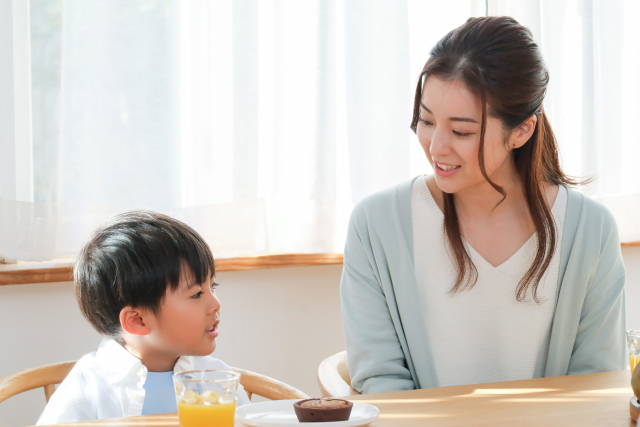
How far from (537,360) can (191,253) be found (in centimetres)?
74

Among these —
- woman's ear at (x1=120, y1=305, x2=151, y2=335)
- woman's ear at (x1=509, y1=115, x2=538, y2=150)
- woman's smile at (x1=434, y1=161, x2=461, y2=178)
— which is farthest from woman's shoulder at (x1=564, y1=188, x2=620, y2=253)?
woman's ear at (x1=120, y1=305, x2=151, y2=335)

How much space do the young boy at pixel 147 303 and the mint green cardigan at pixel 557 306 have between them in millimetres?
295

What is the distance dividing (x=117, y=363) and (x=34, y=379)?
0.62 feet

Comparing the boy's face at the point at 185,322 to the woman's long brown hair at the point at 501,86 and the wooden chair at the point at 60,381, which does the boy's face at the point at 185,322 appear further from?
the woman's long brown hair at the point at 501,86

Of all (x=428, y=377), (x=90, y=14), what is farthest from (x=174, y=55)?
(x=428, y=377)

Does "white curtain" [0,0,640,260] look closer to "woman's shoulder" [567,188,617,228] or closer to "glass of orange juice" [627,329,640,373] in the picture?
"woman's shoulder" [567,188,617,228]

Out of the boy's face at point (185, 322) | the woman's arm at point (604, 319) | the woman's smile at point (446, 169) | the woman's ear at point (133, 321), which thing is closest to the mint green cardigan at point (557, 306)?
the woman's arm at point (604, 319)

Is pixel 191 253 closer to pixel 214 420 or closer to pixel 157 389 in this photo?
pixel 157 389

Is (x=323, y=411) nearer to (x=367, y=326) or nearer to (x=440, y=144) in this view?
(x=367, y=326)

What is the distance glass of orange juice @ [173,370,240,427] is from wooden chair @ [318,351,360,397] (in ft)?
1.37

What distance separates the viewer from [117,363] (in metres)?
1.10

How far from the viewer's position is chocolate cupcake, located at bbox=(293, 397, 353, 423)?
2.36ft

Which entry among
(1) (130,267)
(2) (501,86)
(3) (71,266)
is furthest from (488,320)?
(3) (71,266)

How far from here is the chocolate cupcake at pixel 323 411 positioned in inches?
28.4
